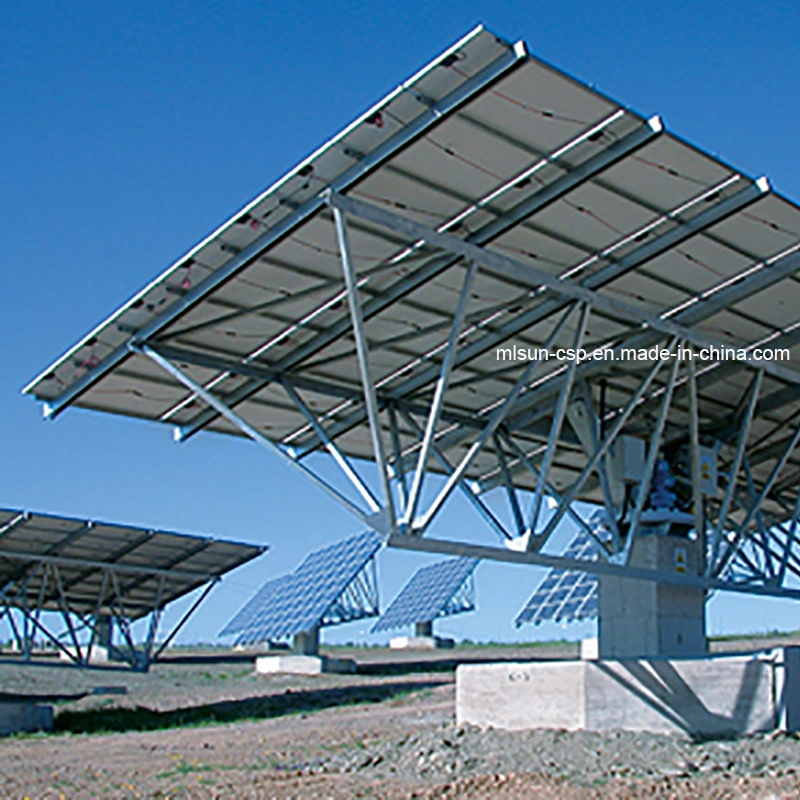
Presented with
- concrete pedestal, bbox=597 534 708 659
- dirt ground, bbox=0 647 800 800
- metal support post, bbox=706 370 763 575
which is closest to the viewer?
Result: dirt ground, bbox=0 647 800 800

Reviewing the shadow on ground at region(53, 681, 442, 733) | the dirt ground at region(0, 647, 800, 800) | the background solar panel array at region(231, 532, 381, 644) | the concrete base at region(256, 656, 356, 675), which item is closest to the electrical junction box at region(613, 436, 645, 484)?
the dirt ground at region(0, 647, 800, 800)

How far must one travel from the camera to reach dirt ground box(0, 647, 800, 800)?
48.5ft

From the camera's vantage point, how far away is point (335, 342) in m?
19.0

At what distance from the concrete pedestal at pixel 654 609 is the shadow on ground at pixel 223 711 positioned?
10.3 m

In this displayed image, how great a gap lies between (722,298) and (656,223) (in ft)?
8.92

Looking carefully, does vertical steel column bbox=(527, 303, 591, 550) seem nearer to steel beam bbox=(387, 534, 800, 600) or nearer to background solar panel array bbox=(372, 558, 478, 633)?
steel beam bbox=(387, 534, 800, 600)

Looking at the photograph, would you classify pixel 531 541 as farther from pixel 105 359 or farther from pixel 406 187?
pixel 105 359

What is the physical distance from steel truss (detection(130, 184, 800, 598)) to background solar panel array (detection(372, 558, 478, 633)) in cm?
3362

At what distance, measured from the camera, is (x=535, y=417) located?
2134 cm

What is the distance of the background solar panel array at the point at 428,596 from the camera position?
58.7 metres

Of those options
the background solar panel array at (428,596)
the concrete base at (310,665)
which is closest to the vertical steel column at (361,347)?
the concrete base at (310,665)

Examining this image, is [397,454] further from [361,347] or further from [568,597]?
[568,597]

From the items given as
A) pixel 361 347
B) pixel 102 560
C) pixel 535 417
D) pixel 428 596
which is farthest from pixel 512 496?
pixel 428 596

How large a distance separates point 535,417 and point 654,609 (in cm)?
422
